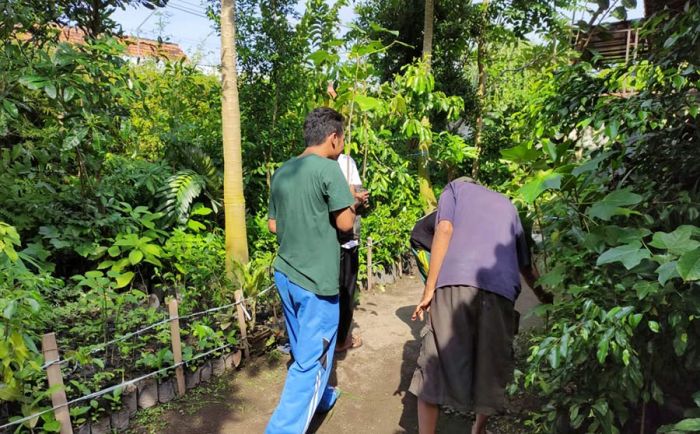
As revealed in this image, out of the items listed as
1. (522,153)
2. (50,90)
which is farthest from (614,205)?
(50,90)

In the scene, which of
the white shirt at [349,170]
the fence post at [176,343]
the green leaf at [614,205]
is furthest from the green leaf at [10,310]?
the white shirt at [349,170]

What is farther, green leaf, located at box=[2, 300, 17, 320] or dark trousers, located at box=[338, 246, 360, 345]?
dark trousers, located at box=[338, 246, 360, 345]

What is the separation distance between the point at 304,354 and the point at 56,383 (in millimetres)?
1237

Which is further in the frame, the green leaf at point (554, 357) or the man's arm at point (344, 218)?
the man's arm at point (344, 218)

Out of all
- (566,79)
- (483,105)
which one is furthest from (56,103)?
(483,105)

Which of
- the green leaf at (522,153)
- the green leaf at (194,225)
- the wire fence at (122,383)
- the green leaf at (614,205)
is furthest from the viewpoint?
the green leaf at (194,225)

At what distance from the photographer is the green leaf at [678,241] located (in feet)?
3.81

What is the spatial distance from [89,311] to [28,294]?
1240 mm

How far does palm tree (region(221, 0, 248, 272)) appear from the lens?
3.35 m

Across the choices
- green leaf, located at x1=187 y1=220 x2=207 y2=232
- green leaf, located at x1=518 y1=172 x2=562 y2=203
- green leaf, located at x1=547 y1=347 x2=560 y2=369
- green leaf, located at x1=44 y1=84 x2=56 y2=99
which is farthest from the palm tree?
green leaf, located at x1=547 y1=347 x2=560 y2=369

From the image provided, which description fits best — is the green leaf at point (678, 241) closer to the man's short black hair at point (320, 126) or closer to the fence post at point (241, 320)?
the man's short black hair at point (320, 126)

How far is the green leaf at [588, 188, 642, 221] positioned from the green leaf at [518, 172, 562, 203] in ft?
0.47

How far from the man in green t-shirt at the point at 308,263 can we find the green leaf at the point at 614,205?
1243 millimetres

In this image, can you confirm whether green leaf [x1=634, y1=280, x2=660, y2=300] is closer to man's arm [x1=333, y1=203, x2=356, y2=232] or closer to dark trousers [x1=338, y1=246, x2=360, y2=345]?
man's arm [x1=333, y1=203, x2=356, y2=232]
